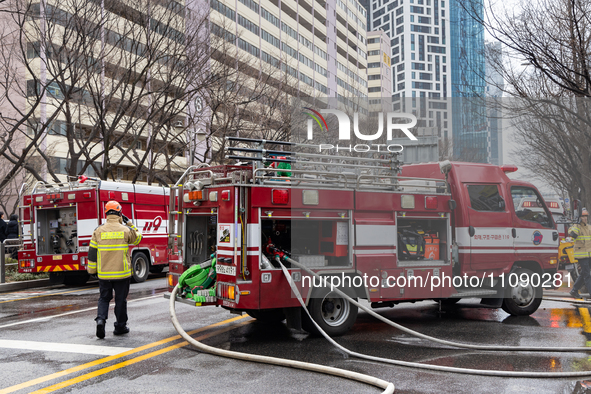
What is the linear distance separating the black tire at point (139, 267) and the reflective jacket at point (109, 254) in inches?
276

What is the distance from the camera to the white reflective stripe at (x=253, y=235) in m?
6.77

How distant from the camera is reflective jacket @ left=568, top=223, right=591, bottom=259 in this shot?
1129cm

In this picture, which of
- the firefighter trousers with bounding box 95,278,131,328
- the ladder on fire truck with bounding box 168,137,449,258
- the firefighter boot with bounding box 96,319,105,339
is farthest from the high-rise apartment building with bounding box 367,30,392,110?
the firefighter boot with bounding box 96,319,105,339

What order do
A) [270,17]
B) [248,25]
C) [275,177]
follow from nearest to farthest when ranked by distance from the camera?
[275,177]
[248,25]
[270,17]

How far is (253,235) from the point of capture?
679 cm

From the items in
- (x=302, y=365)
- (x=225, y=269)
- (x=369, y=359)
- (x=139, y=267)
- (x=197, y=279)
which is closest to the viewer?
(x=302, y=365)

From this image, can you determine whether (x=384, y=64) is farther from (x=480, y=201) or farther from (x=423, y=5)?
(x=480, y=201)

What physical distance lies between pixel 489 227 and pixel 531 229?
3.35 feet

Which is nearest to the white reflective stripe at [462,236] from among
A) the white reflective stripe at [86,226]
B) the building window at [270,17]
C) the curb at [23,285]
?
the white reflective stripe at [86,226]

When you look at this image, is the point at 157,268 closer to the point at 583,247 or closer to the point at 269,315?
the point at 269,315

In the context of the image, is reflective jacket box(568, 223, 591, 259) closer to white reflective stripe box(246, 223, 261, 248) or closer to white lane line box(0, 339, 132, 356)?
white reflective stripe box(246, 223, 261, 248)

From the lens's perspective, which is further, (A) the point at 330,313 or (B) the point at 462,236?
(B) the point at 462,236

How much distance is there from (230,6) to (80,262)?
4217 centimetres

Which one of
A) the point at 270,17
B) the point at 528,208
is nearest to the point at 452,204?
the point at 528,208
